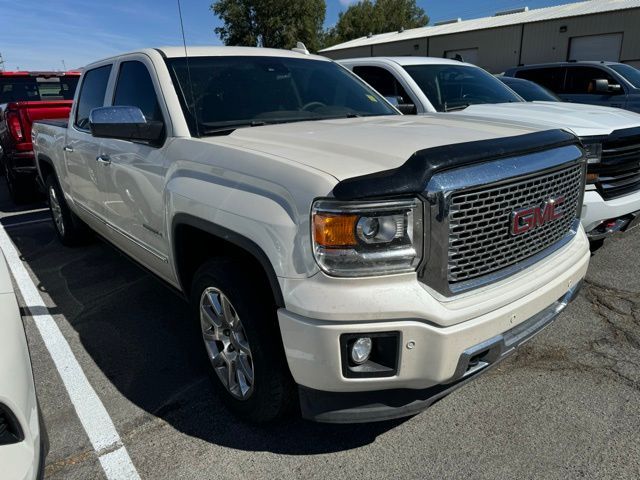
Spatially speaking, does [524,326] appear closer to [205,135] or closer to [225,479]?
[225,479]

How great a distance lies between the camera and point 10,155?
7.81 meters

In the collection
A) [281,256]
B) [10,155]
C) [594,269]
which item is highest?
[281,256]

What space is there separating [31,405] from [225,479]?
2.97 feet

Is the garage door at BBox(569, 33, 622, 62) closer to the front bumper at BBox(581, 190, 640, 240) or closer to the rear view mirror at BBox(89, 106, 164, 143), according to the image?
the front bumper at BBox(581, 190, 640, 240)

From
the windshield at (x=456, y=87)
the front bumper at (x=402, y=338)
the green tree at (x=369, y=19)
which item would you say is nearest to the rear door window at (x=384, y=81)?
the windshield at (x=456, y=87)

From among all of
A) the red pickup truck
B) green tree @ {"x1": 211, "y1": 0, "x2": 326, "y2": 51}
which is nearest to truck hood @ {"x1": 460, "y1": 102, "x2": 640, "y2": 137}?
the red pickup truck

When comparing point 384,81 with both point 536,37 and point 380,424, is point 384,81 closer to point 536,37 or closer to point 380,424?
point 380,424

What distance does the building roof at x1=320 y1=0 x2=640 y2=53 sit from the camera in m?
27.2

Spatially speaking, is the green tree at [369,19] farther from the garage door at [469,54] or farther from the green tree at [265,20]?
the garage door at [469,54]

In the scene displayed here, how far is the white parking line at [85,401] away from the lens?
238 cm

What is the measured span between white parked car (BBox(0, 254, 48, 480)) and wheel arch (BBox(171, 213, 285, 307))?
90 centimetres

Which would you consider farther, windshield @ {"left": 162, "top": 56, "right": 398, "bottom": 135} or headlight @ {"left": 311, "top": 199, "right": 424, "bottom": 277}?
windshield @ {"left": 162, "top": 56, "right": 398, "bottom": 135}

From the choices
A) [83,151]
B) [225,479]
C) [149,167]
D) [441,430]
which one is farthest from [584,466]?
[83,151]

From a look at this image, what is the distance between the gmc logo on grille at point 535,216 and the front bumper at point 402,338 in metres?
0.25
